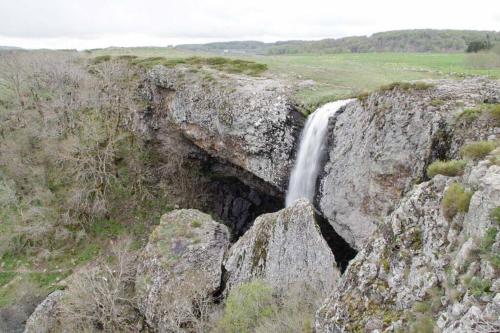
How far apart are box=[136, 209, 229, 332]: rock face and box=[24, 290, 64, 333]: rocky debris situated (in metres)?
4.48

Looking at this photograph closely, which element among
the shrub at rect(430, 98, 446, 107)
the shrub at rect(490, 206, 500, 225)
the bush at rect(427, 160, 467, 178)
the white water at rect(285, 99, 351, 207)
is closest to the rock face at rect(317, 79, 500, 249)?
the shrub at rect(430, 98, 446, 107)

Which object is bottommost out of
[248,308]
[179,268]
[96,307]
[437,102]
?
[96,307]

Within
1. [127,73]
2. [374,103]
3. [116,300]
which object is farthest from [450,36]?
[116,300]

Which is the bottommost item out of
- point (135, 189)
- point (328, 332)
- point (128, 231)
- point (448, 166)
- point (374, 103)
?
point (128, 231)

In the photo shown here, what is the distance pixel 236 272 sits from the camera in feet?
57.7

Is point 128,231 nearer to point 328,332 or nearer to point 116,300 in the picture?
point 116,300

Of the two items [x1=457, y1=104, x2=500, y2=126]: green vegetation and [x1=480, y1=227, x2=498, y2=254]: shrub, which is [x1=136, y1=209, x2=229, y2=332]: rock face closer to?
[x1=457, y1=104, x2=500, y2=126]: green vegetation

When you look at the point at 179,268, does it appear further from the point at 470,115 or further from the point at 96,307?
the point at 470,115

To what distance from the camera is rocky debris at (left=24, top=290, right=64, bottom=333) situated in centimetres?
1983

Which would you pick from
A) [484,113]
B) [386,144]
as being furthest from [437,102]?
[386,144]

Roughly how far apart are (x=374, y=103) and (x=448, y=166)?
7546 mm

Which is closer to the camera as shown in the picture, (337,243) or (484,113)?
(484,113)

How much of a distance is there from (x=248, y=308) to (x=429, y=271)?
7.62 metres

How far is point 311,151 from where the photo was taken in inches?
789
